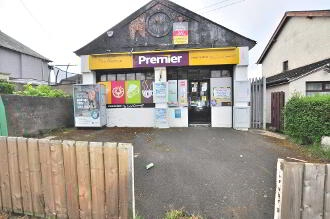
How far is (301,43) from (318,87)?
5.16 m

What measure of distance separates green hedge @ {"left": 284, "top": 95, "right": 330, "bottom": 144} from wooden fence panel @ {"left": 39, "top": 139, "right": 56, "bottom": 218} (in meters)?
7.38

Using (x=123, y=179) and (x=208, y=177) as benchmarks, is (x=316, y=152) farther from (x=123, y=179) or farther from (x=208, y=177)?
(x=123, y=179)

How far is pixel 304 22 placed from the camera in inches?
461

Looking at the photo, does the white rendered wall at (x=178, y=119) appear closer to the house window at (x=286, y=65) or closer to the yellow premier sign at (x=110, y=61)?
the yellow premier sign at (x=110, y=61)

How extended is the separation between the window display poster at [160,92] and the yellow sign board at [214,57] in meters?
1.93

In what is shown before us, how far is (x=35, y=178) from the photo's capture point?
8.20 ft

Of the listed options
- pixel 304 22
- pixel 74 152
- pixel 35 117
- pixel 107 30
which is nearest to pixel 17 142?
pixel 74 152

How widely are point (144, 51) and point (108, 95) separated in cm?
336

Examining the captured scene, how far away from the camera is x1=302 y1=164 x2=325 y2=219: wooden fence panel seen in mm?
1775

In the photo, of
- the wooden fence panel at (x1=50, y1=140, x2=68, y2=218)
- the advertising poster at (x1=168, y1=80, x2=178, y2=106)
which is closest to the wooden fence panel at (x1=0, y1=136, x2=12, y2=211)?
the wooden fence panel at (x1=50, y1=140, x2=68, y2=218)

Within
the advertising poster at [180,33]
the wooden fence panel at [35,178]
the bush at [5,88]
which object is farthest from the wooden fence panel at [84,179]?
the advertising poster at [180,33]

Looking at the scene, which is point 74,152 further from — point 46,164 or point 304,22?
point 304,22

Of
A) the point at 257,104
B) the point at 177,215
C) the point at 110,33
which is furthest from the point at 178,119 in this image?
the point at 177,215

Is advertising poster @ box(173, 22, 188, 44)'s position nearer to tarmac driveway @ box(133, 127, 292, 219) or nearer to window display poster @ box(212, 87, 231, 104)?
window display poster @ box(212, 87, 231, 104)
